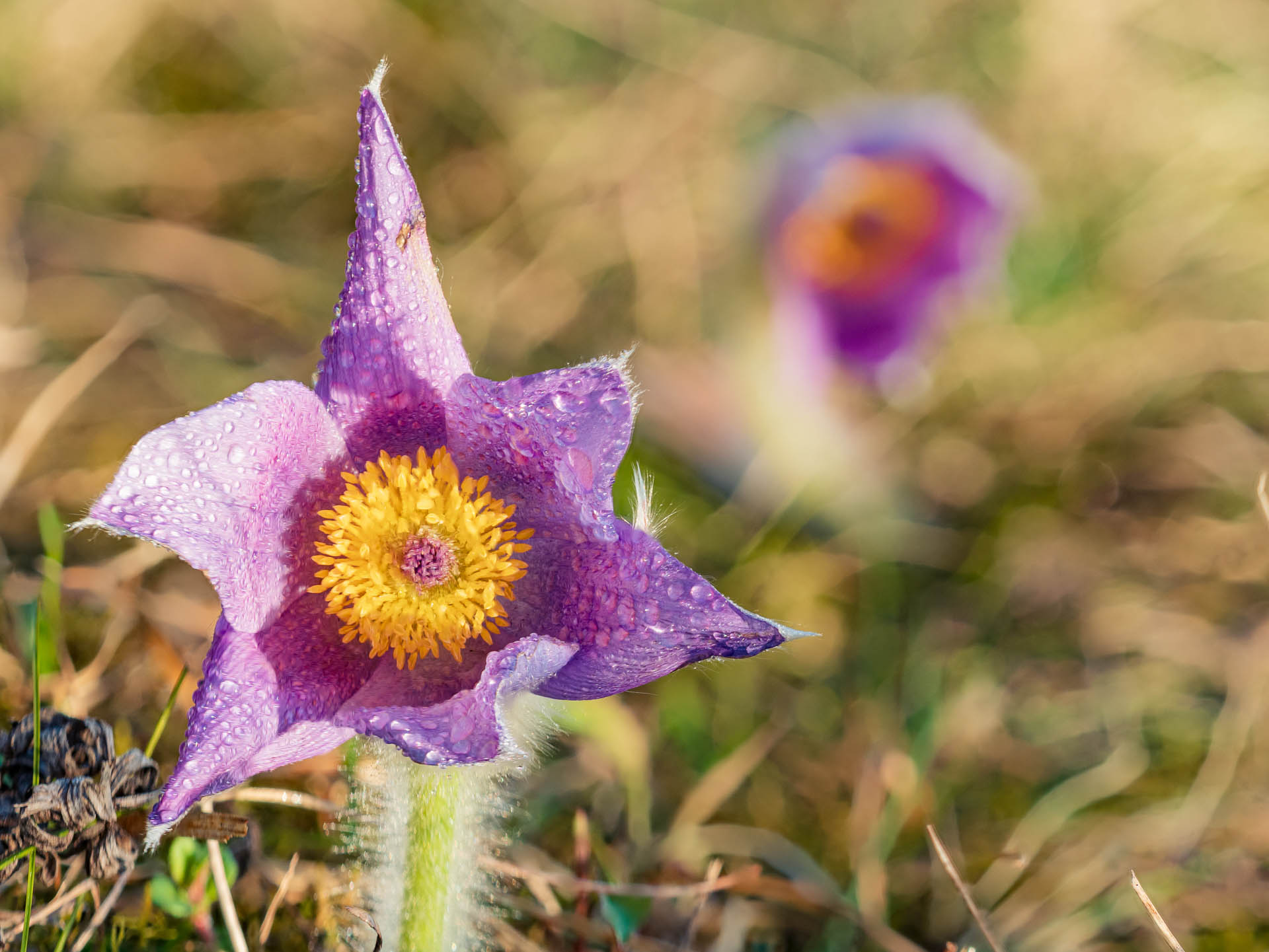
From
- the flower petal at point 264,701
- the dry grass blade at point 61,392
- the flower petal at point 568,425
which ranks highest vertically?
the flower petal at point 568,425

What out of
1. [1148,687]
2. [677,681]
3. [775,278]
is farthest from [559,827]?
[775,278]

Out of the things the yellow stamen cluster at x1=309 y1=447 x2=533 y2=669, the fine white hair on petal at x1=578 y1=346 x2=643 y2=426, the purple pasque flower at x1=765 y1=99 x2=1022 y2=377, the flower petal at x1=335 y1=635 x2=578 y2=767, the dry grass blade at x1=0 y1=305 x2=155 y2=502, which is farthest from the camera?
the purple pasque flower at x1=765 y1=99 x2=1022 y2=377

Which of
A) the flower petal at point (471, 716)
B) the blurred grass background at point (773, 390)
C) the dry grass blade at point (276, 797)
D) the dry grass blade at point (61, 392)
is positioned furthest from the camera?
the dry grass blade at point (61, 392)

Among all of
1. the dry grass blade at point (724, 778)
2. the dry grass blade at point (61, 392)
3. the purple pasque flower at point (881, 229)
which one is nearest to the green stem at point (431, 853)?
the dry grass blade at point (724, 778)

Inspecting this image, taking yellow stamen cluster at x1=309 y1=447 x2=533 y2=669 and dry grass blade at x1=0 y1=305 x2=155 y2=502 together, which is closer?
yellow stamen cluster at x1=309 y1=447 x2=533 y2=669

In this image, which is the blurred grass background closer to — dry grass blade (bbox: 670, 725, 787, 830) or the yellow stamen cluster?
dry grass blade (bbox: 670, 725, 787, 830)

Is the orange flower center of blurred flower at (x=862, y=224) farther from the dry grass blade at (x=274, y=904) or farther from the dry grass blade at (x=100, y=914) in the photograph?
the dry grass blade at (x=100, y=914)

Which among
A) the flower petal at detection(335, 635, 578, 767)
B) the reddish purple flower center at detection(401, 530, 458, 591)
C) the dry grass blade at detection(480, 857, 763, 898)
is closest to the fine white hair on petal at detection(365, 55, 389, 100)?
the reddish purple flower center at detection(401, 530, 458, 591)
